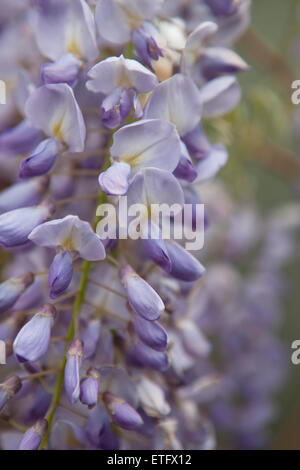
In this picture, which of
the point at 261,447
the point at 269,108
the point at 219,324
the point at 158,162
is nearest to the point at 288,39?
the point at 269,108

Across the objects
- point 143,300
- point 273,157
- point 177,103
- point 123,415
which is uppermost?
point 177,103

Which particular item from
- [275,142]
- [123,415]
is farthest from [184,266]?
[275,142]

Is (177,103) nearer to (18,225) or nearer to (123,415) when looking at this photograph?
(18,225)

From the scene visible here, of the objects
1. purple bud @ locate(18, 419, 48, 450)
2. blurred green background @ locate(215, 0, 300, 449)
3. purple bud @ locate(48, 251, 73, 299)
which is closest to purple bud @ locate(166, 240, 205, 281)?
purple bud @ locate(48, 251, 73, 299)

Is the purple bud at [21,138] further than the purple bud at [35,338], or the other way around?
the purple bud at [21,138]

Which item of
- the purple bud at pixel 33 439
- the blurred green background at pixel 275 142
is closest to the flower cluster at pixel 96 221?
the purple bud at pixel 33 439

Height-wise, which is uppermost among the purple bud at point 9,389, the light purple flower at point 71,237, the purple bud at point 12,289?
the light purple flower at point 71,237

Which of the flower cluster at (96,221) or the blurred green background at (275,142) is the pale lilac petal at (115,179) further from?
the blurred green background at (275,142)
